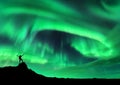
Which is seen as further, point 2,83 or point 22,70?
point 22,70

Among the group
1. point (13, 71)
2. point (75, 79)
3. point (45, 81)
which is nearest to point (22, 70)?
point (13, 71)

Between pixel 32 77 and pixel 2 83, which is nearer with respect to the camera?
pixel 2 83

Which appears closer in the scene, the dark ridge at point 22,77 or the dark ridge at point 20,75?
the dark ridge at point 22,77

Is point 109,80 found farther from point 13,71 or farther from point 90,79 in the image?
point 13,71

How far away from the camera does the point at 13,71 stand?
32500mm

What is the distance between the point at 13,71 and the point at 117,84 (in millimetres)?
11557

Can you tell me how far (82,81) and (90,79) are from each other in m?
0.91

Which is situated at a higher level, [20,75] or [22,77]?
[20,75]

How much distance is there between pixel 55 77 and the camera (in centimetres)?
3152

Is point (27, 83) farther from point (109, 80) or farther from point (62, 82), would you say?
point (109, 80)

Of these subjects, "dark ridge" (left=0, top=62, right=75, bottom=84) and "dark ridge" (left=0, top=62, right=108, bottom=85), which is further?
"dark ridge" (left=0, top=62, right=75, bottom=84)

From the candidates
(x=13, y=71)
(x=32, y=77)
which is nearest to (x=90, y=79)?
(x=32, y=77)

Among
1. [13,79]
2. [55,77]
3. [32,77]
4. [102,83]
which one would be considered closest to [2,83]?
[13,79]

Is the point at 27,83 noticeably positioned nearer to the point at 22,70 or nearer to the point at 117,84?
the point at 22,70
